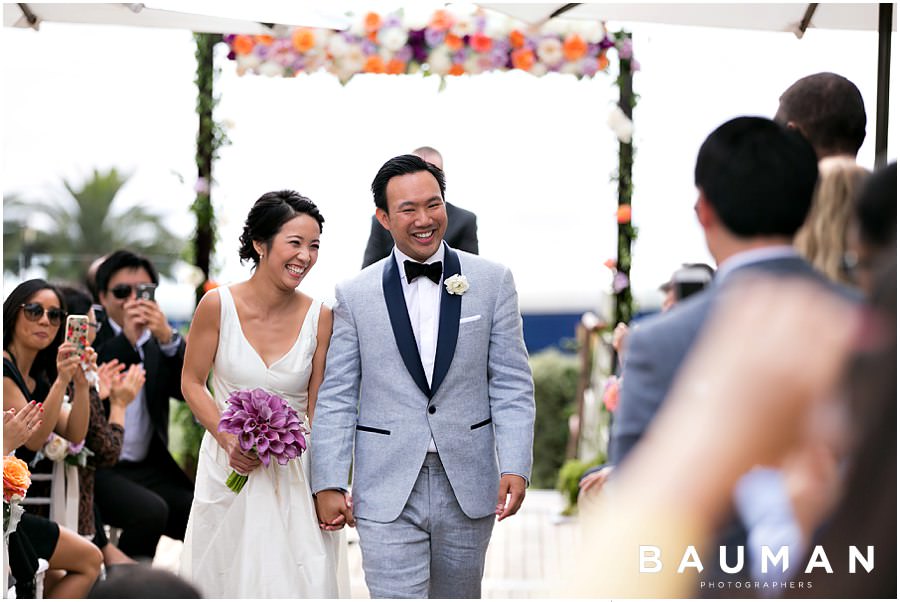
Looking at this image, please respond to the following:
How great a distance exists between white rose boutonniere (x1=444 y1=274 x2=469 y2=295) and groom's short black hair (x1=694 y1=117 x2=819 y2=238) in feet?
4.41

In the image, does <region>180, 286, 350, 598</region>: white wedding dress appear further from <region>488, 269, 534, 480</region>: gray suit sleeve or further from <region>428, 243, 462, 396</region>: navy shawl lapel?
<region>488, 269, 534, 480</region>: gray suit sleeve

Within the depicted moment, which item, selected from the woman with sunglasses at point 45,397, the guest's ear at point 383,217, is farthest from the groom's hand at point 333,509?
the woman with sunglasses at point 45,397

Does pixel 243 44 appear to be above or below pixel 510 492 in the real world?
above

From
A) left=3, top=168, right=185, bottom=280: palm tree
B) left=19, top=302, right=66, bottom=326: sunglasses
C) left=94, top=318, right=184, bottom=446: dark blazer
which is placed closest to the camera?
left=19, top=302, right=66, bottom=326: sunglasses

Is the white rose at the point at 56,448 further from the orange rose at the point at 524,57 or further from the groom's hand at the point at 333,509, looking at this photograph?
the orange rose at the point at 524,57

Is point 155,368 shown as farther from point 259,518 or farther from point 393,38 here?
point 393,38

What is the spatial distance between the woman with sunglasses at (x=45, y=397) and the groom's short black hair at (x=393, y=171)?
4.34 ft

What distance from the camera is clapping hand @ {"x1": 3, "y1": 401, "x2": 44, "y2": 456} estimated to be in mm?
3549

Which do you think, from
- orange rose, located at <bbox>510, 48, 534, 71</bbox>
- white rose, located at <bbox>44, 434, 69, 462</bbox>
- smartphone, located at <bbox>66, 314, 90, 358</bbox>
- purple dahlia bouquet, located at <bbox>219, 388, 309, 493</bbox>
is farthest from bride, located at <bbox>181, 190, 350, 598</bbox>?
orange rose, located at <bbox>510, 48, 534, 71</bbox>

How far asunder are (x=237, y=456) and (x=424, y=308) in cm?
77

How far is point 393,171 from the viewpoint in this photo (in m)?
3.65

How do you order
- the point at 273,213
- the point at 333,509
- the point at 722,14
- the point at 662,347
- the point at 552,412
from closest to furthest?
the point at 662,347, the point at 333,509, the point at 273,213, the point at 722,14, the point at 552,412

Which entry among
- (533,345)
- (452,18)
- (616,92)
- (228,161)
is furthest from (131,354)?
(533,345)

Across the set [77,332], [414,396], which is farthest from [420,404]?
[77,332]
